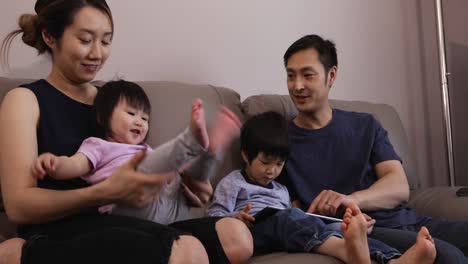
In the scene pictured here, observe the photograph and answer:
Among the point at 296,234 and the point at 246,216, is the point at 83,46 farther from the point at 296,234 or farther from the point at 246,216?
the point at 296,234

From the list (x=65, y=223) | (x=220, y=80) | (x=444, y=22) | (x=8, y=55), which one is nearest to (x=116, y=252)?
(x=65, y=223)

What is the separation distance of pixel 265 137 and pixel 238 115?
0.24 m

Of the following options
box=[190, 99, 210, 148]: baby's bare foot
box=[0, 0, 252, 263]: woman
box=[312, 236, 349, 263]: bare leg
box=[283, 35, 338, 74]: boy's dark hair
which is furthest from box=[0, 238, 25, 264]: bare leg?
box=[283, 35, 338, 74]: boy's dark hair

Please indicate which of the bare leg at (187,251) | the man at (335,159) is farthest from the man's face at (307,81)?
the bare leg at (187,251)

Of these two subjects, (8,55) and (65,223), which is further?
(8,55)

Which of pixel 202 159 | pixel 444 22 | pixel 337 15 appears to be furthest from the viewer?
pixel 444 22

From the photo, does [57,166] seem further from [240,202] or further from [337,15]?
[337,15]

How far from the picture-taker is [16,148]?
1.05m

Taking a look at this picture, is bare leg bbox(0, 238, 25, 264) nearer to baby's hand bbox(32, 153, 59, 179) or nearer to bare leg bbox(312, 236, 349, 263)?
baby's hand bbox(32, 153, 59, 179)

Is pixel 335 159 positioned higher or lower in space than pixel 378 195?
higher

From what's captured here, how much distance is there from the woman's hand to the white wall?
82 cm

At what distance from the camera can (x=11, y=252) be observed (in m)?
0.95

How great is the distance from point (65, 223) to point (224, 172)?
25.1 inches

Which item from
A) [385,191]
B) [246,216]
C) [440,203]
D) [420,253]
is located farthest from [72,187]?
[440,203]
